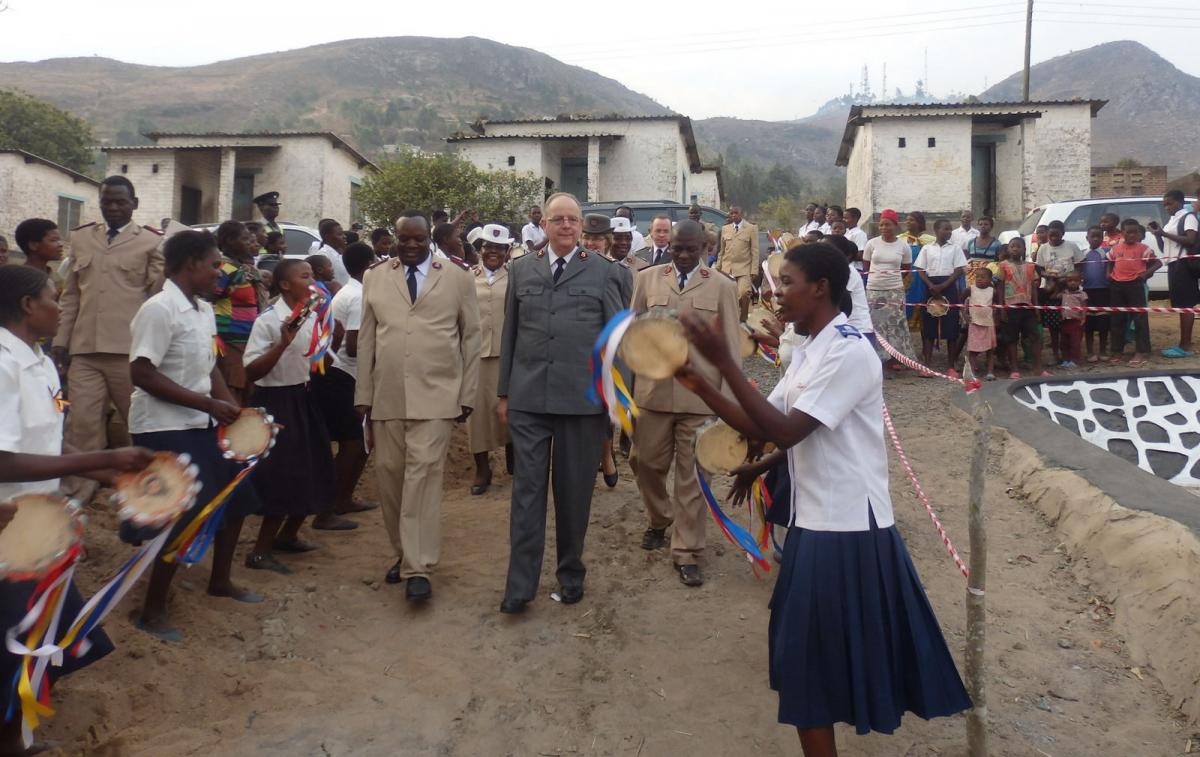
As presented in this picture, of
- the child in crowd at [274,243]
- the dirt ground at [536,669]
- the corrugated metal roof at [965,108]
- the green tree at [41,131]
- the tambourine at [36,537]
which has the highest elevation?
the green tree at [41,131]

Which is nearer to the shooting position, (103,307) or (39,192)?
(103,307)

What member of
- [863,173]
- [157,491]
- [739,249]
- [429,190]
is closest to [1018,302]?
[739,249]

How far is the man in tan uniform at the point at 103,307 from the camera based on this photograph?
17.3 feet

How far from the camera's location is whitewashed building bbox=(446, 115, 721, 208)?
25.6 metres

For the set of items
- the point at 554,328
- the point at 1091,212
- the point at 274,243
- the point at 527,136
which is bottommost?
the point at 554,328

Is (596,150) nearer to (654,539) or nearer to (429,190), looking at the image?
(429,190)

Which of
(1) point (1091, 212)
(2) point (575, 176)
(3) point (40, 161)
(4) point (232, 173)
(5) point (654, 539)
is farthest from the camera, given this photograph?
(2) point (575, 176)

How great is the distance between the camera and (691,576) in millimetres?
4871

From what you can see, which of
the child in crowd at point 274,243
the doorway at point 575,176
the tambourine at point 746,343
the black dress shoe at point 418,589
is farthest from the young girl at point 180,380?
the doorway at point 575,176

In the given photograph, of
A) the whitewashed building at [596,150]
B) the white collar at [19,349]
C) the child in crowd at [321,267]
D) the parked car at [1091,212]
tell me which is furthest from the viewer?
the whitewashed building at [596,150]

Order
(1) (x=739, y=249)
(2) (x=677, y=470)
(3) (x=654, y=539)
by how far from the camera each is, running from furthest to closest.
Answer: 1. (1) (x=739, y=249)
2. (3) (x=654, y=539)
3. (2) (x=677, y=470)

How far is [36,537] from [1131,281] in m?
11.2

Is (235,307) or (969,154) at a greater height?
(969,154)

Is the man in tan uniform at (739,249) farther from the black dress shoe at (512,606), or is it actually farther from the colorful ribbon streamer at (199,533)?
the colorful ribbon streamer at (199,533)
